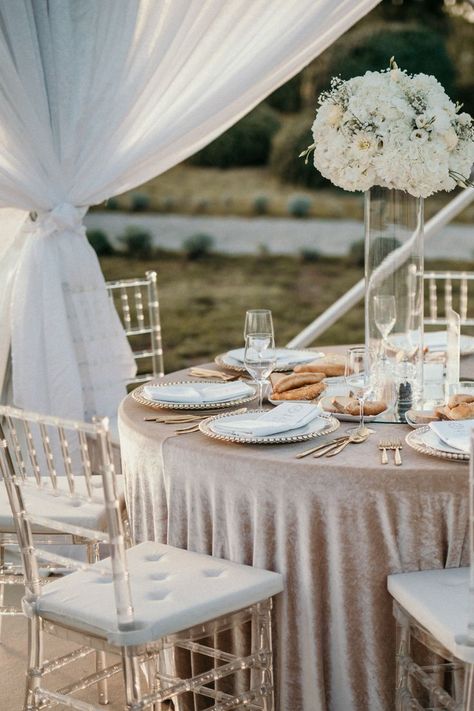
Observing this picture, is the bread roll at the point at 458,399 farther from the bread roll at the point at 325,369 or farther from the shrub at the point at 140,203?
the shrub at the point at 140,203

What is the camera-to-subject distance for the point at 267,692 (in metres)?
2.22

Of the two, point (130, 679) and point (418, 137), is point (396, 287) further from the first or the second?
point (130, 679)

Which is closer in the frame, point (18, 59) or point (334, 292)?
point (18, 59)

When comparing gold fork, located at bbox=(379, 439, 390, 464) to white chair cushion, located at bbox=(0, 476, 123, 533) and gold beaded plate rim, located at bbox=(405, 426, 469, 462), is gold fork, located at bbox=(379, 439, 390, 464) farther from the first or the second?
white chair cushion, located at bbox=(0, 476, 123, 533)

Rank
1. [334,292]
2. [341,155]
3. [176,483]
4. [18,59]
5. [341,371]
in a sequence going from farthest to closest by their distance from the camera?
1. [334,292]
2. [18,59]
3. [341,371]
4. [341,155]
5. [176,483]

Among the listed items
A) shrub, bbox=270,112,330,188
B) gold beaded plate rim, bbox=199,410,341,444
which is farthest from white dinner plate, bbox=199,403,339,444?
shrub, bbox=270,112,330,188

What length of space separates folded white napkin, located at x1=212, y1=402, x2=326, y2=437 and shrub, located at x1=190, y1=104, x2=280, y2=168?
7172 millimetres

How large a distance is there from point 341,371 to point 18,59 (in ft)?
5.12

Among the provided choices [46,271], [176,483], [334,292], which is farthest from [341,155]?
[334,292]

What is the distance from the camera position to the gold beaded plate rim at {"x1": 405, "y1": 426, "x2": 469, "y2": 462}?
6.89 ft

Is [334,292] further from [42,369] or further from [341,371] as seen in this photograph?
[341,371]

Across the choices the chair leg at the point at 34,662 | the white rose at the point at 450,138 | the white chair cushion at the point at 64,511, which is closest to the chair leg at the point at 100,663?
the white chair cushion at the point at 64,511

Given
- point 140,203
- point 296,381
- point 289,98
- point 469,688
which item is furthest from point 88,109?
point 289,98

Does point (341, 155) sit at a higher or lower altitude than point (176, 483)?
higher
